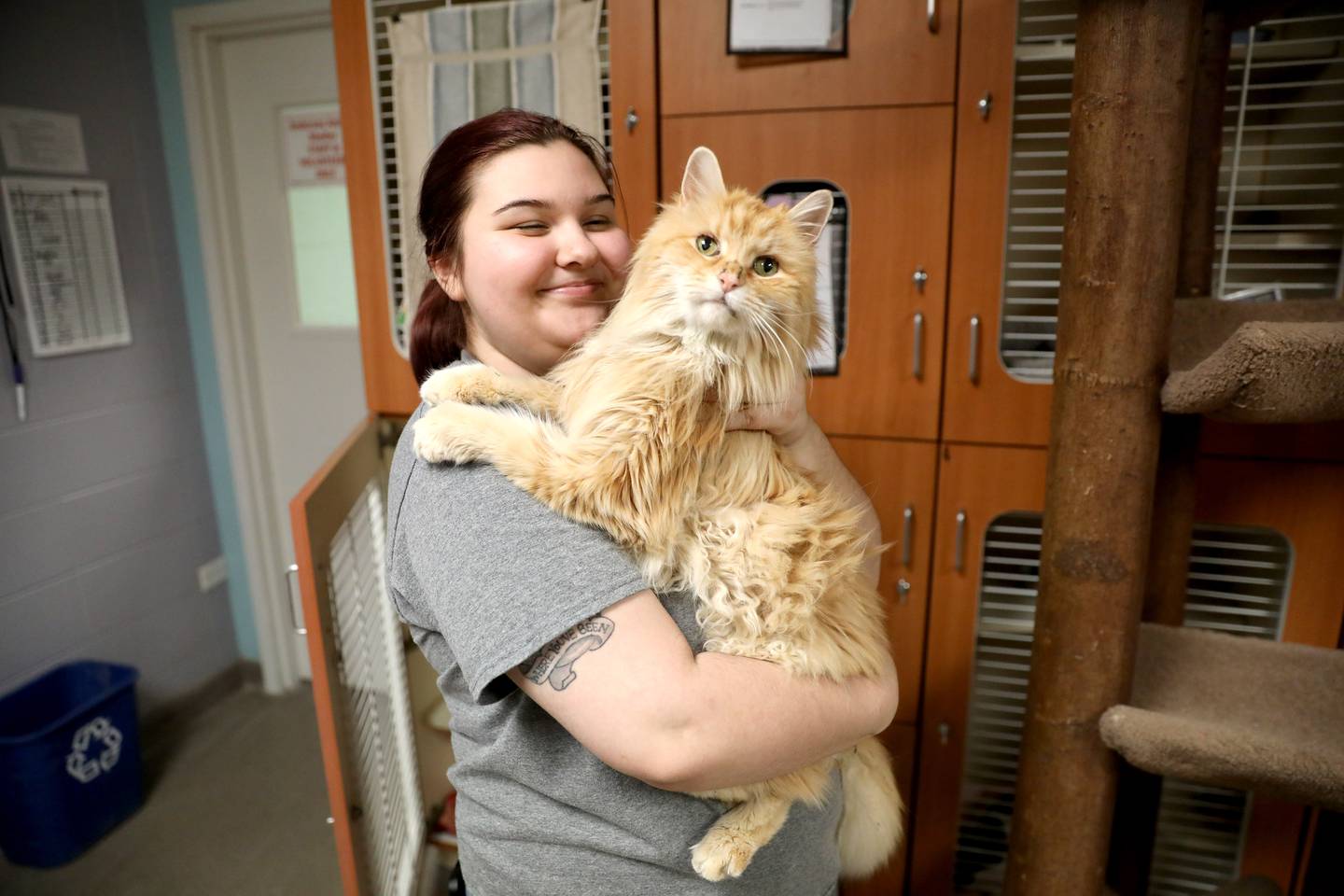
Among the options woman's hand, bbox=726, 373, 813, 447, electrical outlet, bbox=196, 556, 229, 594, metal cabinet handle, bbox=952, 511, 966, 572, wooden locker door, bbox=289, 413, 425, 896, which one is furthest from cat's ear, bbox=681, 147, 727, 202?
electrical outlet, bbox=196, 556, 229, 594

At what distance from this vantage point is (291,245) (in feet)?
9.13

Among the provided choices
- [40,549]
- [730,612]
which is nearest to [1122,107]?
[730,612]

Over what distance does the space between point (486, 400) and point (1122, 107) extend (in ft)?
2.85

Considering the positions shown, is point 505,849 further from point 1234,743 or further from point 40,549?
point 40,549

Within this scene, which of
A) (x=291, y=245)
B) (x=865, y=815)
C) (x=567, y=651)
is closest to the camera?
(x=567, y=651)

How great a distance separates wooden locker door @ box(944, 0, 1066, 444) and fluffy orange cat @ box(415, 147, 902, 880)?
0.51 metres

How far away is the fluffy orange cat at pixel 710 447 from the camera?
925 millimetres

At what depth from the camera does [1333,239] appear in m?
1.39

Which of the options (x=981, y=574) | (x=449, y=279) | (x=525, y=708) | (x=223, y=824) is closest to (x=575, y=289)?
(x=449, y=279)

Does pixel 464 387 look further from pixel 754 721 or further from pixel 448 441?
pixel 754 721

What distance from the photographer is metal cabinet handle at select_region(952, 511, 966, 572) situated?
5.25ft

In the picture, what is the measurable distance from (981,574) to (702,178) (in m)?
1.03

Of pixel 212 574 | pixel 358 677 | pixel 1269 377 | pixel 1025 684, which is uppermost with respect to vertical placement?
pixel 1269 377

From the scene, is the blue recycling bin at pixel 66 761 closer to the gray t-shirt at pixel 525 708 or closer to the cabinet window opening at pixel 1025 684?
the gray t-shirt at pixel 525 708
